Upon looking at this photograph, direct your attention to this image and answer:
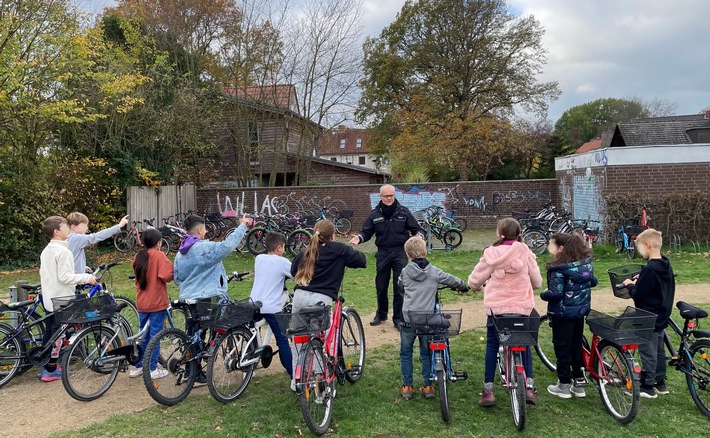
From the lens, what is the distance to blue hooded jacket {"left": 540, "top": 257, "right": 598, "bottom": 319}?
391cm

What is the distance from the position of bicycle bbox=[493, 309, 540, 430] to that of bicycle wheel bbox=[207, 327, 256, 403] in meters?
2.14

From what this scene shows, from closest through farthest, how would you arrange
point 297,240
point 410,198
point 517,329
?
point 517,329 → point 297,240 → point 410,198

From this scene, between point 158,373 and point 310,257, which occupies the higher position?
point 310,257

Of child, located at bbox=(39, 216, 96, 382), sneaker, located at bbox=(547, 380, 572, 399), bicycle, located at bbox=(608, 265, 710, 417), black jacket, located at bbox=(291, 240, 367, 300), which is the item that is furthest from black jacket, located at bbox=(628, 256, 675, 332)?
child, located at bbox=(39, 216, 96, 382)

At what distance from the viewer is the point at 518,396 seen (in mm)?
3557

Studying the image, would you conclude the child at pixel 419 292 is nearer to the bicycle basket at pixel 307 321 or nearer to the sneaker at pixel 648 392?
the bicycle basket at pixel 307 321

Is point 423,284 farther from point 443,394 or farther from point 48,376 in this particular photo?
point 48,376

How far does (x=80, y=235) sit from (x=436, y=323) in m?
4.20

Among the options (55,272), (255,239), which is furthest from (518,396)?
(255,239)

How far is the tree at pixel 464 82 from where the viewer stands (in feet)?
90.0

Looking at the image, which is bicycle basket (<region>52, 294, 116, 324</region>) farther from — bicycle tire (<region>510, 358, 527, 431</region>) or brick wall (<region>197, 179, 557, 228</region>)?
brick wall (<region>197, 179, 557, 228</region>)

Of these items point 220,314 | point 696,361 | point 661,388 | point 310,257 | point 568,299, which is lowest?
point 661,388

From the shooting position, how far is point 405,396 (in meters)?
4.16

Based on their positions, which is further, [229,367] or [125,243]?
[125,243]
